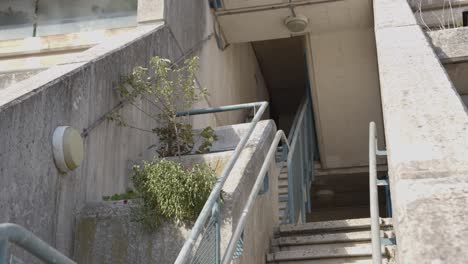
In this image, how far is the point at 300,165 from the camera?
26.6 feet

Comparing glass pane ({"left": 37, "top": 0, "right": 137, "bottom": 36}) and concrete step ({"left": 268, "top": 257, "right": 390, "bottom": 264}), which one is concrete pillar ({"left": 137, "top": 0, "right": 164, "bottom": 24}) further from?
concrete step ({"left": 268, "top": 257, "right": 390, "bottom": 264})

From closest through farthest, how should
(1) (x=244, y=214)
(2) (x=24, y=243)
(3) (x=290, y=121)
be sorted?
1. (2) (x=24, y=243)
2. (1) (x=244, y=214)
3. (3) (x=290, y=121)

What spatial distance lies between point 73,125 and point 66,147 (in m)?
0.32

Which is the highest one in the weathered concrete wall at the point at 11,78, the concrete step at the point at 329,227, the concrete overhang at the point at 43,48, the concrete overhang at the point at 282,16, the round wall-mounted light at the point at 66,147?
the concrete overhang at the point at 282,16

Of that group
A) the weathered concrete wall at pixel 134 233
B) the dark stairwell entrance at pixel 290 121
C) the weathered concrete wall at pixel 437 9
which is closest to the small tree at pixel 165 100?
the weathered concrete wall at pixel 134 233

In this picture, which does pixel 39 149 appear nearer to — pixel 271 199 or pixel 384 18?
pixel 271 199

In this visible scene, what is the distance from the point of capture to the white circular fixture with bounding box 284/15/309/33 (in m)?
8.85

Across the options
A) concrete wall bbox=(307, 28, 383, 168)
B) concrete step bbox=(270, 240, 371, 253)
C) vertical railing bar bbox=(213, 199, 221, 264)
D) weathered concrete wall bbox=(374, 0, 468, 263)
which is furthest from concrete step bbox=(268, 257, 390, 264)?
concrete wall bbox=(307, 28, 383, 168)

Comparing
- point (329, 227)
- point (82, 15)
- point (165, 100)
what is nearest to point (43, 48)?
point (82, 15)

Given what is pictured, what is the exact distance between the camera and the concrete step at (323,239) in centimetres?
490

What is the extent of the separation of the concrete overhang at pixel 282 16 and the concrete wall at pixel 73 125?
103 inches

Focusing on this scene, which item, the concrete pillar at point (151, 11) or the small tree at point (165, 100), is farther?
the concrete pillar at point (151, 11)

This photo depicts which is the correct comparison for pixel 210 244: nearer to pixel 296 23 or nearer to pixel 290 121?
pixel 296 23

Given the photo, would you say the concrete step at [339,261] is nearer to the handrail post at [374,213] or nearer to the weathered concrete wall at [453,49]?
the handrail post at [374,213]
